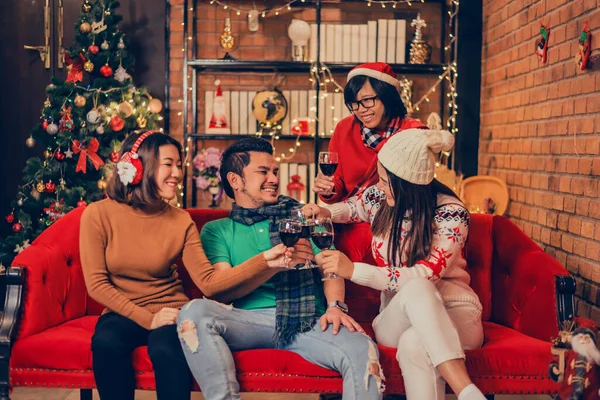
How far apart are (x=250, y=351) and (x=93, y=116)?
110 inches

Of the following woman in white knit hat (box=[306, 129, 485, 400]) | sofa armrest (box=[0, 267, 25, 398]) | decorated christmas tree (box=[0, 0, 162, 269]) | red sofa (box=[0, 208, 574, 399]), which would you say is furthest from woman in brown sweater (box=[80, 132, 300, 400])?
decorated christmas tree (box=[0, 0, 162, 269])

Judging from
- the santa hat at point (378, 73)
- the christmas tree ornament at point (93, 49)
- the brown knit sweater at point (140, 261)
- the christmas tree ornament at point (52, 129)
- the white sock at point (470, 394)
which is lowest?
the white sock at point (470, 394)

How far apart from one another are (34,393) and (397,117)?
6.74 feet

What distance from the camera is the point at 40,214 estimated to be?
4.92 m

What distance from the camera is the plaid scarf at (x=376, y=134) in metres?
3.02

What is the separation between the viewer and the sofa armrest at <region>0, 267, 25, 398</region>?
2443 millimetres

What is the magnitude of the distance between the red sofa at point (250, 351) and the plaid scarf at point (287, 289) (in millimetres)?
90

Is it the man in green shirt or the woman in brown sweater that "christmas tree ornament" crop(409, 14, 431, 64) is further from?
the woman in brown sweater

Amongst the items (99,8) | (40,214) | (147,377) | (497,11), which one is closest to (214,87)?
(99,8)

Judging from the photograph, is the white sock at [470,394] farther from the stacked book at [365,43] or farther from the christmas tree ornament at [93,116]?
the stacked book at [365,43]

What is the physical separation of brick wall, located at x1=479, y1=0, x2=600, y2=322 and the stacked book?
2.68ft

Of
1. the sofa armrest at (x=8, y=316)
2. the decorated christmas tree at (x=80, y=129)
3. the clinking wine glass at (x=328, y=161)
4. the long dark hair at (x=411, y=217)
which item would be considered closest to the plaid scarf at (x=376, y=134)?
the clinking wine glass at (x=328, y=161)

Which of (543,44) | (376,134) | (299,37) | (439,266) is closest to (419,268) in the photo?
(439,266)

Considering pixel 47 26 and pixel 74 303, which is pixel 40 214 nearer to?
pixel 47 26
